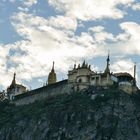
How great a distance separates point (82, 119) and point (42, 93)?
20.0 m

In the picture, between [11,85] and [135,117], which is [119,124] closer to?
[135,117]

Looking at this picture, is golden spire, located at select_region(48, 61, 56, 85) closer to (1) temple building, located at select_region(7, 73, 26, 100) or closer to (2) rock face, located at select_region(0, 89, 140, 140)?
(1) temple building, located at select_region(7, 73, 26, 100)

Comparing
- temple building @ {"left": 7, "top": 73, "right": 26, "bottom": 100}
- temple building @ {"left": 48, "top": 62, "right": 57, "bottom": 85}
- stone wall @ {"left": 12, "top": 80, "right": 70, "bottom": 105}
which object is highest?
temple building @ {"left": 48, "top": 62, "right": 57, "bottom": 85}

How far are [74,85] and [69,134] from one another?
14.2 m

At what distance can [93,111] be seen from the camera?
138375 mm

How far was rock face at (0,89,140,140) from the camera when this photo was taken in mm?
134625

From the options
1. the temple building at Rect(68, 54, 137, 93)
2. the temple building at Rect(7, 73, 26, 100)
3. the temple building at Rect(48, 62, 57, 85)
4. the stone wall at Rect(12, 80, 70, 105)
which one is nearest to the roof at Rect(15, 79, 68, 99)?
the stone wall at Rect(12, 80, 70, 105)

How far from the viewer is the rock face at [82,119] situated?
135 meters

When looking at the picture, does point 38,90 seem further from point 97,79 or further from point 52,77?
point 97,79

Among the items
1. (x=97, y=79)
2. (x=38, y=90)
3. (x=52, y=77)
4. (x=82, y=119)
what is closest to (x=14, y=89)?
(x=52, y=77)

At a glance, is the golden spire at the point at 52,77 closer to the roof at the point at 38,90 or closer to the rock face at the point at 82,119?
the roof at the point at 38,90

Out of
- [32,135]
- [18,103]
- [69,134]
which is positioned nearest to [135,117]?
[69,134]

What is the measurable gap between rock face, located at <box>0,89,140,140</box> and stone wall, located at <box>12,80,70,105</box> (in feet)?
5.81

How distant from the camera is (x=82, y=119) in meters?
138
